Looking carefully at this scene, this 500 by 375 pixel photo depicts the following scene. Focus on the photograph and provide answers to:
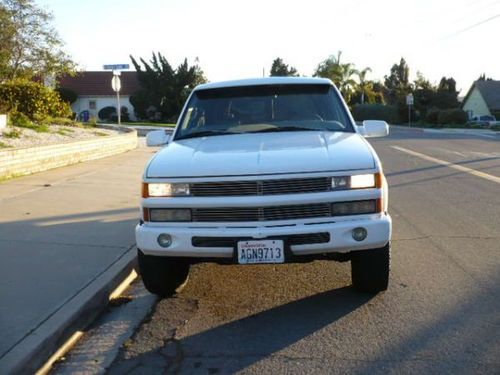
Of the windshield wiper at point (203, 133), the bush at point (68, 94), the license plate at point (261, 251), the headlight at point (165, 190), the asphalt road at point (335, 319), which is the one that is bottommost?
the asphalt road at point (335, 319)

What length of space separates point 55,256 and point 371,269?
10.7 ft

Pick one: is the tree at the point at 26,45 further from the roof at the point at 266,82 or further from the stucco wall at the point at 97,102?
the stucco wall at the point at 97,102

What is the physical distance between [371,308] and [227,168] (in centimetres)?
166

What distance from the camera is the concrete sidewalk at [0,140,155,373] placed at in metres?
4.30

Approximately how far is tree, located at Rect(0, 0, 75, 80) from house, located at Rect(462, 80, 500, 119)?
183 feet

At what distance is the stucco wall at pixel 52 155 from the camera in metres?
11.4

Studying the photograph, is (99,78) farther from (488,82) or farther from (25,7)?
(488,82)

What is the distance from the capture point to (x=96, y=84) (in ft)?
170

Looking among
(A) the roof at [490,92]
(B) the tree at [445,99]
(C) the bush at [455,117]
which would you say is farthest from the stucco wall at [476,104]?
(C) the bush at [455,117]

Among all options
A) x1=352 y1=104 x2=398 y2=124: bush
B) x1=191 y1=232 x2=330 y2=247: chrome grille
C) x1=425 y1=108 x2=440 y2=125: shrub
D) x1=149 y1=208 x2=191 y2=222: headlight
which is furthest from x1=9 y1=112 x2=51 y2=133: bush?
x1=352 y1=104 x2=398 y2=124: bush

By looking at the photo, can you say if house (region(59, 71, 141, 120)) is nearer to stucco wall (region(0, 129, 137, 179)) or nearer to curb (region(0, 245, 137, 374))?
stucco wall (region(0, 129, 137, 179))

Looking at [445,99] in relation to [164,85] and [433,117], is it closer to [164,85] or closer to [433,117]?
[433,117]

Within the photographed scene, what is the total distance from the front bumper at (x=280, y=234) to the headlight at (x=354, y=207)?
6 centimetres

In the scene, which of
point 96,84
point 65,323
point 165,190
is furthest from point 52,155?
point 96,84
